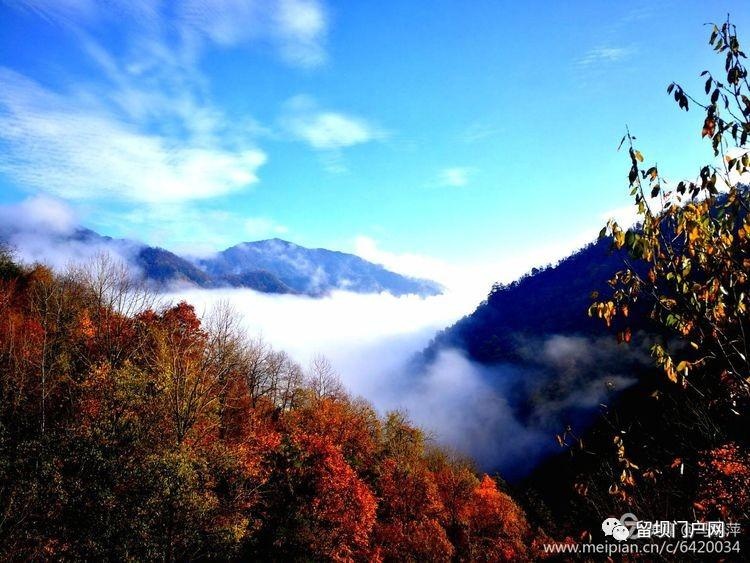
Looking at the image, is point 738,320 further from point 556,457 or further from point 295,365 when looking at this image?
point 556,457

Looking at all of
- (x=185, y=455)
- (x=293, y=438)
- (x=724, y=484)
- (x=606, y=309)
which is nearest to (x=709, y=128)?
(x=606, y=309)

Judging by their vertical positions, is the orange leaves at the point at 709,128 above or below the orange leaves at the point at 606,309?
above

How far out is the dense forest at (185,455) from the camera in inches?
730

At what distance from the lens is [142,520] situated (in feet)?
63.1

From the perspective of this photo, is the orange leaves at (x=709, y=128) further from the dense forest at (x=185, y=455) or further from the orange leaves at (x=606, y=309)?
the dense forest at (x=185, y=455)

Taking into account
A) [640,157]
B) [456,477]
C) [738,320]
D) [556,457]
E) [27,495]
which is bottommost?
[556,457]

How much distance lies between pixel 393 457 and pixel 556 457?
11288 cm

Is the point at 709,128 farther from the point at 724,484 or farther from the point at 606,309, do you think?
the point at 724,484

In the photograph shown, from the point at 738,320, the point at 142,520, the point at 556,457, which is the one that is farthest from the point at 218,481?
the point at 556,457

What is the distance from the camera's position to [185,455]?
21.6 metres

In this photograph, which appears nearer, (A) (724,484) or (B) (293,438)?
(A) (724,484)

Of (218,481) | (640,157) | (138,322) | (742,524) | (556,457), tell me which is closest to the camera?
(640,157)

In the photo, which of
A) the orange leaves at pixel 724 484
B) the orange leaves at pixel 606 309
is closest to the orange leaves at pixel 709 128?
the orange leaves at pixel 606 309

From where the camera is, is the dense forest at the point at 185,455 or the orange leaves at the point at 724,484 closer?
the orange leaves at the point at 724,484
